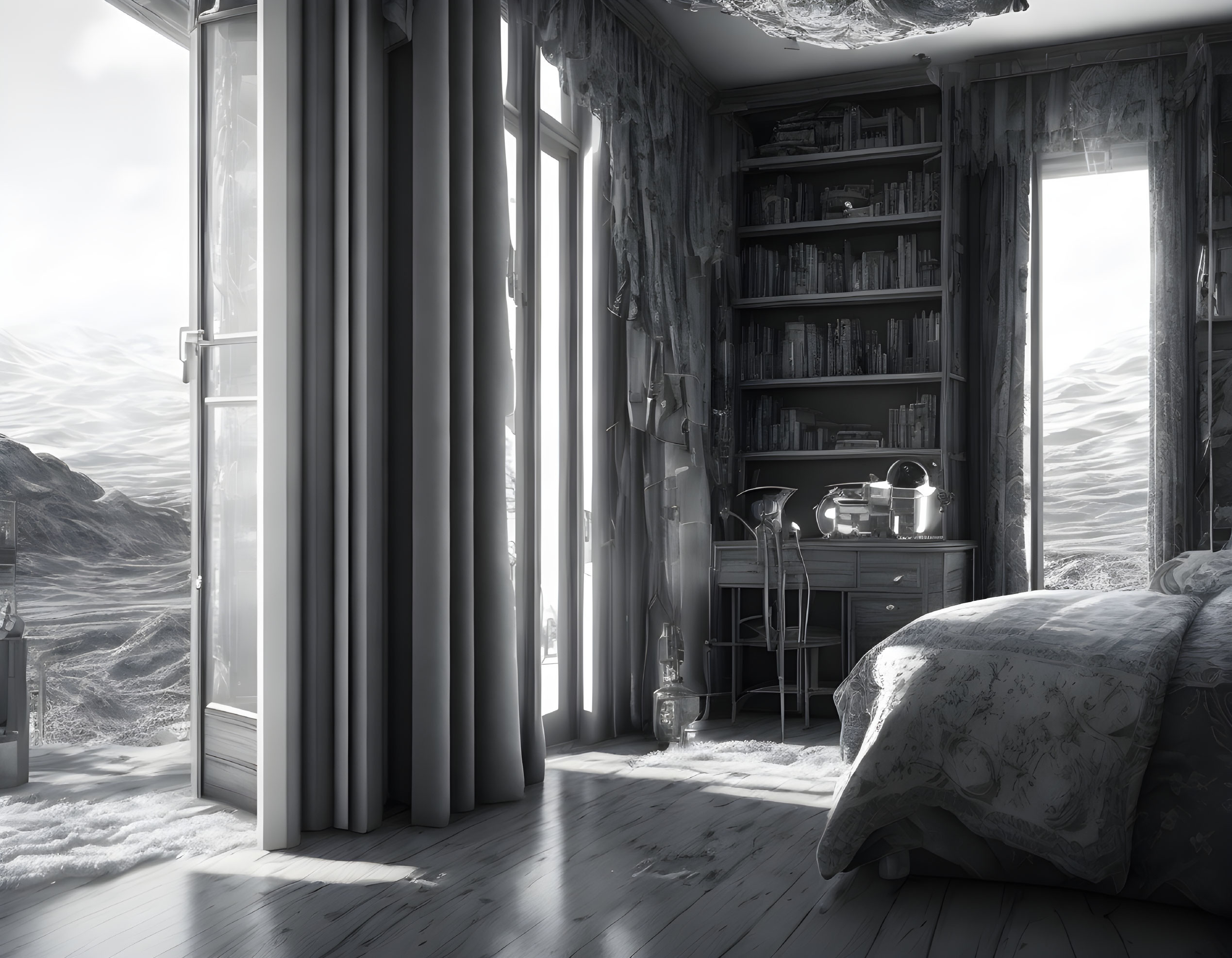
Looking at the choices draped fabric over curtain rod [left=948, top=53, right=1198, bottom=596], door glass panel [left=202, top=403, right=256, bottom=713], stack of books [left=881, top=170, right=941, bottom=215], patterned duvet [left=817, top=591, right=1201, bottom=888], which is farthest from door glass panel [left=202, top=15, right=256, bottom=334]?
draped fabric over curtain rod [left=948, top=53, right=1198, bottom=596]

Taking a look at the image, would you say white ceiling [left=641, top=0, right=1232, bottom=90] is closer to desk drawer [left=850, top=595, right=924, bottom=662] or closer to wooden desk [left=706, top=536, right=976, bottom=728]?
wooden desk [left=706, top=536, right=976, bottom=728]

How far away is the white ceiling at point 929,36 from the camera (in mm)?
4418

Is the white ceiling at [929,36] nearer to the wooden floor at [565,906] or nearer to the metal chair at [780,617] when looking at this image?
the metal chair at [780,617]

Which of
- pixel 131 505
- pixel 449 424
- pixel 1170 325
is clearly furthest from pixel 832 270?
pixel 131 505

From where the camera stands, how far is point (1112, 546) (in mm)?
4812

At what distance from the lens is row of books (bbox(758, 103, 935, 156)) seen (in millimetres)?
5020

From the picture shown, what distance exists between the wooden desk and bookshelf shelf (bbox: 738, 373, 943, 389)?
77 cm

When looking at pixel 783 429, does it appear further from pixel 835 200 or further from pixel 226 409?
pixel 226 409

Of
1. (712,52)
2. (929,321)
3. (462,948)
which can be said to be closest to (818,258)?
(929,321)

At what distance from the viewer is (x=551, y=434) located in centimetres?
410

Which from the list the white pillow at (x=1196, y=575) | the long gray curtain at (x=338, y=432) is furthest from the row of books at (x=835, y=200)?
the long gray curtain at (x=338, y=432)

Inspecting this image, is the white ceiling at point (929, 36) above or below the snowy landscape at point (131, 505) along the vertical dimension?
above

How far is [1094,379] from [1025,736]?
10.3ft

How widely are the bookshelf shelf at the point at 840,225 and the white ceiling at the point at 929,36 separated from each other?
704 mm
